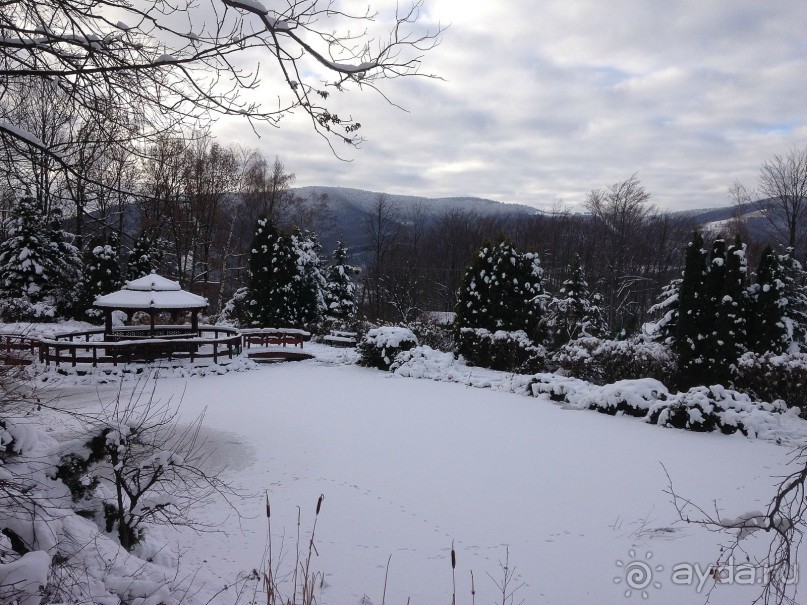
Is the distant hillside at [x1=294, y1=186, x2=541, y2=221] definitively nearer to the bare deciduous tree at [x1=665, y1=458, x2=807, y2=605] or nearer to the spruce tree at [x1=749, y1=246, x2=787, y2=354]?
the spruce tree at [x1=749, y1=246, x2=787, y2=354]

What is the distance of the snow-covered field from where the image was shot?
4098 millimetres

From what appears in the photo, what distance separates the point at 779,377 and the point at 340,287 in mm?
23309

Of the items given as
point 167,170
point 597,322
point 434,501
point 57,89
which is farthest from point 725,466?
point 597,322

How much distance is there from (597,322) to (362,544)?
21.2 m

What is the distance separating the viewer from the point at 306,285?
992 inches

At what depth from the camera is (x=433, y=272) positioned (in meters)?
44.6

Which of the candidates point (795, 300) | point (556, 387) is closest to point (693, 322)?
point (556, 387)

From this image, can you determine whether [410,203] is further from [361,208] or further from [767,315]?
[767,315]

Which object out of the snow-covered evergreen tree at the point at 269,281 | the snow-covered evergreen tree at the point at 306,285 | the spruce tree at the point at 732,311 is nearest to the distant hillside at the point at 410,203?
the snow-covered evergreen tree at the point at 306,285

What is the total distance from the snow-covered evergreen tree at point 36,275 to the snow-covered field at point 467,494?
51.0ft

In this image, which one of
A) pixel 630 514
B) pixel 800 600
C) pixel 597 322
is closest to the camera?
pixel 800 600

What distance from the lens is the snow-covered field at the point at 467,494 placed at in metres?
4.10

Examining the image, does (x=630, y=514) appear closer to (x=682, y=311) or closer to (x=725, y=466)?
(x=725, y=466)

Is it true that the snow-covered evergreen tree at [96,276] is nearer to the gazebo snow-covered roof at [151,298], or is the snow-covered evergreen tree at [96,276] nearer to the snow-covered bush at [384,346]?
the gazebo snow-covered roof at [151,298]
